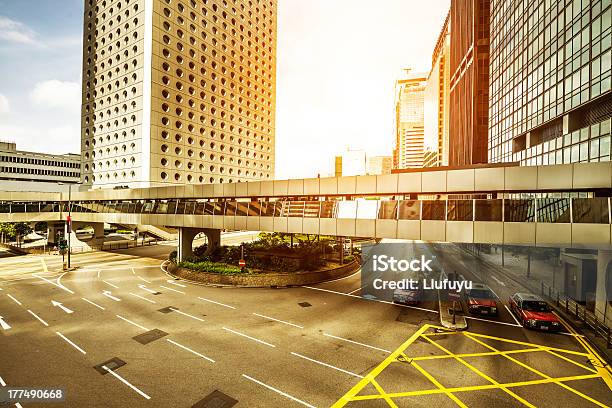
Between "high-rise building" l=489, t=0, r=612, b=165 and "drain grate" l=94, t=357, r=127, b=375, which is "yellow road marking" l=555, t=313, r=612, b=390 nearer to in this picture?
"drain grate" l=94, t=357, r=127, b=375

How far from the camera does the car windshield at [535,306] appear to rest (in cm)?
1856

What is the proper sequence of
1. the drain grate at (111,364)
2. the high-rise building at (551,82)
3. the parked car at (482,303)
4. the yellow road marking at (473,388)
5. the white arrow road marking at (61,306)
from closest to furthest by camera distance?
the yellow road marking at (473,388) < the drain grate at (111,364) < the parked car at (482,303) < the white arrow road marking at (61,306) < the high-rise building at (551,82)

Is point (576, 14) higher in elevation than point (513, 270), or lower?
higher

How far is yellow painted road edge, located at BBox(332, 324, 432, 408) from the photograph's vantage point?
10984 millimetres

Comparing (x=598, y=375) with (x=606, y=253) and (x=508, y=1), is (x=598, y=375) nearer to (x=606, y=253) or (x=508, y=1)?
(x=606, y=253)

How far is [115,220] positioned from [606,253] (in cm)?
4462

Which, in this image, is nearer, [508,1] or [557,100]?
[557,100]

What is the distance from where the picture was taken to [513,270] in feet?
121

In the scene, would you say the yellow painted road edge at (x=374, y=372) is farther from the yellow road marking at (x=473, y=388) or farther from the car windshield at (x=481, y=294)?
the car windshield at (x=481, y=294)

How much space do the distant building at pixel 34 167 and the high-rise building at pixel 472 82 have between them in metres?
127

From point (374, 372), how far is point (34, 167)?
12861 centimetres

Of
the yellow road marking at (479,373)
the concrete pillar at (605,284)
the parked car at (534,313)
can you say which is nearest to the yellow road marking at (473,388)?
the yellow road marking at (479,373)

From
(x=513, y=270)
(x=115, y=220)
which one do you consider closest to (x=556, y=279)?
(x=513, y=270)

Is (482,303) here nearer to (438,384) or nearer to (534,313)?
(534,313)
